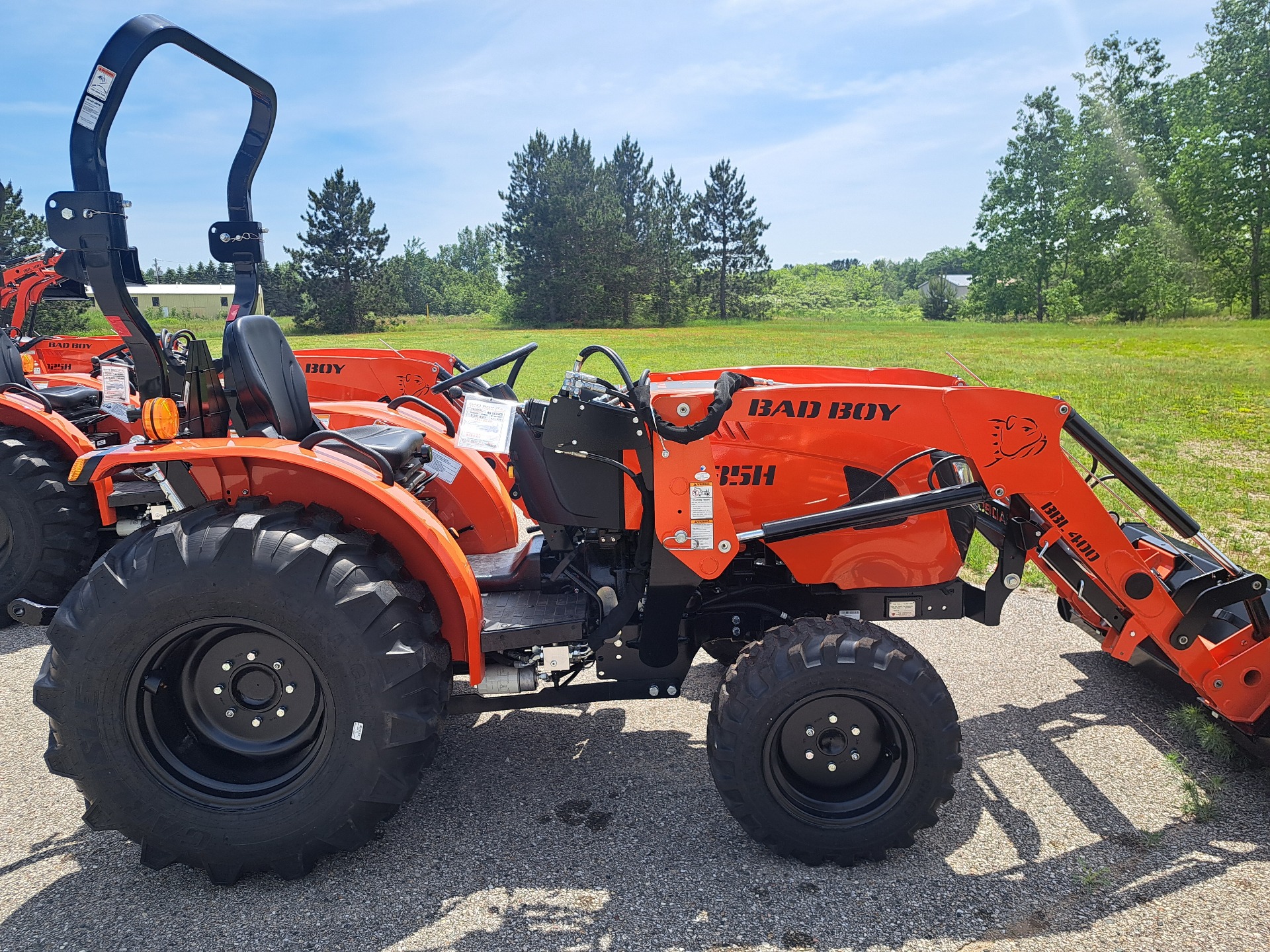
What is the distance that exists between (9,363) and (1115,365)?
20203 mm

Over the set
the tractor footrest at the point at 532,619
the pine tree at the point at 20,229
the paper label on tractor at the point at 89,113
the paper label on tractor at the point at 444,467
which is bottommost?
the tractor footrest at the point at 532,619

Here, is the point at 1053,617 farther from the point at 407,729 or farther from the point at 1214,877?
the point at 407,729

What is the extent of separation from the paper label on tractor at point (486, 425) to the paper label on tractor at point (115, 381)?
333 cm

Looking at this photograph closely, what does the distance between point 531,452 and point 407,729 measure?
112 centimetres

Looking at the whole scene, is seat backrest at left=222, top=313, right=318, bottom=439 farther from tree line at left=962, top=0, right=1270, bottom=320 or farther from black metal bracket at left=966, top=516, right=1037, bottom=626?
tree line at left=962, top=0, right=1270, bottom=320

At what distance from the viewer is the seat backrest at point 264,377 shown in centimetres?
306

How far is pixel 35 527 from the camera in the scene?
4871 mm

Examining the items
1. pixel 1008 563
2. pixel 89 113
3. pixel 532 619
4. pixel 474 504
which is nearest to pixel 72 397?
pixel 89 113

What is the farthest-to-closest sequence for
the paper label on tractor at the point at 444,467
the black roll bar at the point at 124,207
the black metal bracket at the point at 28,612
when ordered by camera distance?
the paper label on tractor at the point at 444,467, the black roll bar at the point at 124,207, the black metal bracket at the point at 28,612

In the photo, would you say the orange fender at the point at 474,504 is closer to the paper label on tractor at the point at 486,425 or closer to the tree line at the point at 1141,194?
the paper label on tractor at the point at 486,425

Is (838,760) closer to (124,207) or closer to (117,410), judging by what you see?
(124,207)

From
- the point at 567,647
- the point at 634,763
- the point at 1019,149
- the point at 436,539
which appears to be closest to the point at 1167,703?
the point at 634,763

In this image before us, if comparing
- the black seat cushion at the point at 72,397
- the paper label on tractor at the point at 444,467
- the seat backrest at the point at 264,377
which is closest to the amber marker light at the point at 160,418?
the seat backrest at the point at 264,377

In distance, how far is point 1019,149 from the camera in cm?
5088
